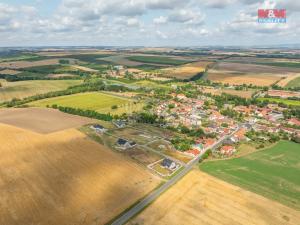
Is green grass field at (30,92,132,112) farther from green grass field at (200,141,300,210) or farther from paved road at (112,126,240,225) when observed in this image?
green grass field at (200,141,300,210)

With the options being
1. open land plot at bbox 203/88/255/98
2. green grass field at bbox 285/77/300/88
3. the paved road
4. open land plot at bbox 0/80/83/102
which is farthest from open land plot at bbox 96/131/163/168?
green grass field at bbox 285/77/300/88

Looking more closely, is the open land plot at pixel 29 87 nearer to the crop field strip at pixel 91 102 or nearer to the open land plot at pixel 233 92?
the crop field strip at pixel 91 102

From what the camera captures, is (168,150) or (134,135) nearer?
(168,150)

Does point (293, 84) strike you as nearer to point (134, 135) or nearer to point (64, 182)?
point (134, 135)

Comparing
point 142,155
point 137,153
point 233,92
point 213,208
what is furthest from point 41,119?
point 233,92

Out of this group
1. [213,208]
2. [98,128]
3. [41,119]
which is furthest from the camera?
[41,119]

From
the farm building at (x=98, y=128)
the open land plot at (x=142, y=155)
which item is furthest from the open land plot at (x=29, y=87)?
the open land plot at (x=142, y=155)
